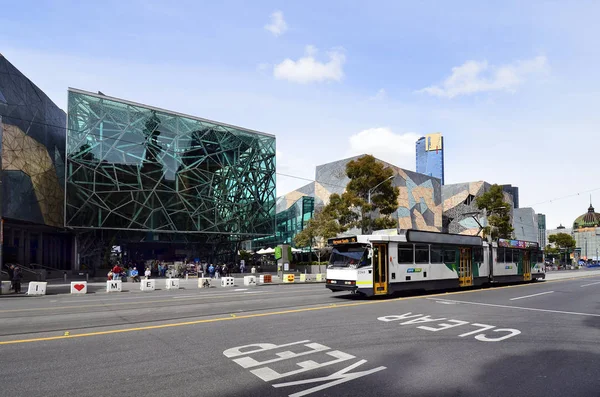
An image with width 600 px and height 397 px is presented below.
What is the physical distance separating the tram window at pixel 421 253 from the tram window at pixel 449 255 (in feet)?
6.01

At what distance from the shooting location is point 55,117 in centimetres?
4562

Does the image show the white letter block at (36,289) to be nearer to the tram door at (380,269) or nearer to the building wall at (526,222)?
the tram door at (380,269)

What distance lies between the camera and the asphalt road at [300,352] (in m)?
6.48

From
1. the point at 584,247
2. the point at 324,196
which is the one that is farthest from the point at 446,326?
the point at 584,247

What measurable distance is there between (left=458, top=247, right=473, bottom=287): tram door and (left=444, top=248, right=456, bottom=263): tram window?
2.43 feet

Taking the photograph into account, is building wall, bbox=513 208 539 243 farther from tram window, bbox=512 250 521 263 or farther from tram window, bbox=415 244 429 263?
tram window, bbox=415 244 429 263

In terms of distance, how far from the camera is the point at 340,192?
69375mm

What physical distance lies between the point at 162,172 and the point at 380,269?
1277 inches

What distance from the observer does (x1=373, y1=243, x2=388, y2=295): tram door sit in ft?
60.2

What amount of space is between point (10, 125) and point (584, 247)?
210 meters

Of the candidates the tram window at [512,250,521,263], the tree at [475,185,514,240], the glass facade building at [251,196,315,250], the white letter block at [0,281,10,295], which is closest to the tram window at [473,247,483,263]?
the tram window at [512,250,521,263]

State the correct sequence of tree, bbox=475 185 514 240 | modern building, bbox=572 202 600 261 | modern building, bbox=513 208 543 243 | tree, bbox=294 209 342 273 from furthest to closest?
1. modern building, bbox=572 202 600 261
2. modern building, bbox=513 208 543 243
3. tree, bbox=475 185 514 240
4. tree, bbox=294 209 342 273

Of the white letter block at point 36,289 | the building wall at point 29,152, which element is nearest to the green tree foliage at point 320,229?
the white letter block at point 36,289

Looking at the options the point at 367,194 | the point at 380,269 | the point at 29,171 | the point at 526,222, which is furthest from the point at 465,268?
the point at 526,222
